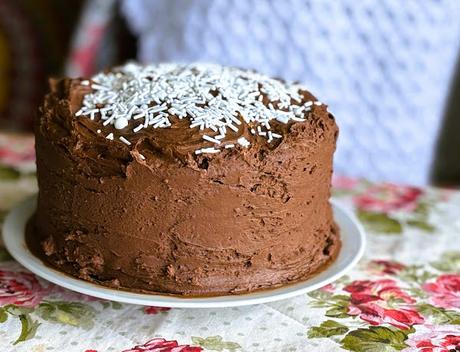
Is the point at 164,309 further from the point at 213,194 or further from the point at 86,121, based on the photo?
the point at 86,121

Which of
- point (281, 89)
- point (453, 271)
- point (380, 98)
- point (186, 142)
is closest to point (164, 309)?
point (186, 142)

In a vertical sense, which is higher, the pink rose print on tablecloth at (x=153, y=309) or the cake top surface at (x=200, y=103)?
the cake top surface at (x=200, y=103)

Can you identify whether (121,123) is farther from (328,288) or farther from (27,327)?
(328,288)

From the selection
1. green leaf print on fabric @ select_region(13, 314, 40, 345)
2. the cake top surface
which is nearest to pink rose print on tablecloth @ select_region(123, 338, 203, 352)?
green leaf print on fabric @ select_region(13, 314, 40, 345)

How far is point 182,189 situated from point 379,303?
0.39 metres

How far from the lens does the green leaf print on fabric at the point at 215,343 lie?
0.98 m

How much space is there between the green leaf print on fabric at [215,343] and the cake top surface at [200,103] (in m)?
0.27

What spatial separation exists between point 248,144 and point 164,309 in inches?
11.2

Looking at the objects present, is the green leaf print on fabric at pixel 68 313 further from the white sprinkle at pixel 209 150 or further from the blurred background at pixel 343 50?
the blurred background at pixel 343 50

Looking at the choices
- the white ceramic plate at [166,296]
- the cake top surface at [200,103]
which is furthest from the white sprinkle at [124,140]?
the white ceramic plate at [166,296]

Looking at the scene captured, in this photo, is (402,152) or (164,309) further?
(402,152)

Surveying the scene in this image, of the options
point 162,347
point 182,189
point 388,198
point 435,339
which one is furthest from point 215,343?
point 388,198

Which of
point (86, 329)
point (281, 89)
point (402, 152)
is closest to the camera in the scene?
point (86, 329)

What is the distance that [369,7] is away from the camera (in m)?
1.94
